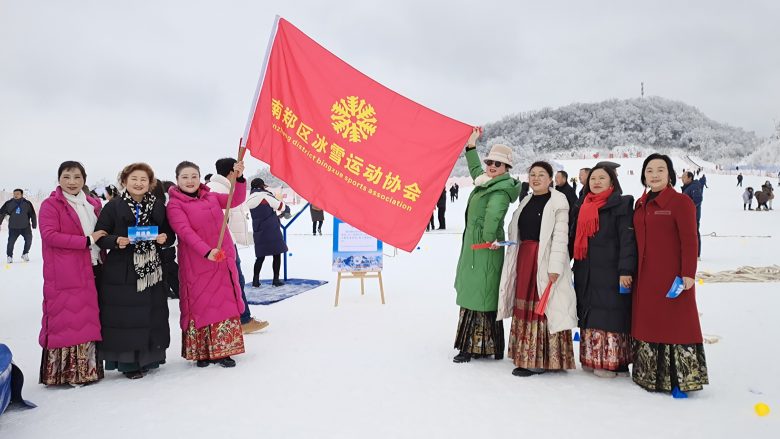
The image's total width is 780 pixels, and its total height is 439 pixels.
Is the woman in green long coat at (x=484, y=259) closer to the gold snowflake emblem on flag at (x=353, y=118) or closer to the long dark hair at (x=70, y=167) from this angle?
the gold snowflake emblem on flag at (x=353, y=118)

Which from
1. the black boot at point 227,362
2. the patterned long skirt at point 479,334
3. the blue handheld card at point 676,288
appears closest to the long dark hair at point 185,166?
the black boot at point 227,362

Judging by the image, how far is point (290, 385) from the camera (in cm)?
364

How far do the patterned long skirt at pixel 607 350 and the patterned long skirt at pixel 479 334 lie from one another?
72cm

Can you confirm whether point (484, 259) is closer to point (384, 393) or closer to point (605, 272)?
point (605, 272)

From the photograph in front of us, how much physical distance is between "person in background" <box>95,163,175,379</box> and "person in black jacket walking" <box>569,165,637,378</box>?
319 centimetres

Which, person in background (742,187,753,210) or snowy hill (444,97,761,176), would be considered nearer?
person in background (742,187,753,210)

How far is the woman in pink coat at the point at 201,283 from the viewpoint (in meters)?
4.00

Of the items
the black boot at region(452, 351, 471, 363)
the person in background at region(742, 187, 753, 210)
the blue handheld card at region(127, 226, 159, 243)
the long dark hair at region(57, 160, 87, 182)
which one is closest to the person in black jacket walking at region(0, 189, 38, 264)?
the long dark hair at region(57, 160, 87, 182)

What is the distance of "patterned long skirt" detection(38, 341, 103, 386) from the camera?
11.7 feet

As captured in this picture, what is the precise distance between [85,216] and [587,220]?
3780 mm

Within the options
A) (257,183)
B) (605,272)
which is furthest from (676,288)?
(257,183)

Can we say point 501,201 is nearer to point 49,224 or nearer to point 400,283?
point 49,224

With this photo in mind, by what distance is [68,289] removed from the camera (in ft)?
11.8

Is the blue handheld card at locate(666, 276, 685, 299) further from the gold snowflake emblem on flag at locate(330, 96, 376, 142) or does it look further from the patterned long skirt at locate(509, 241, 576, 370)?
the gold snowflake emblem on flag at locate(330, 96, 376, 142)
